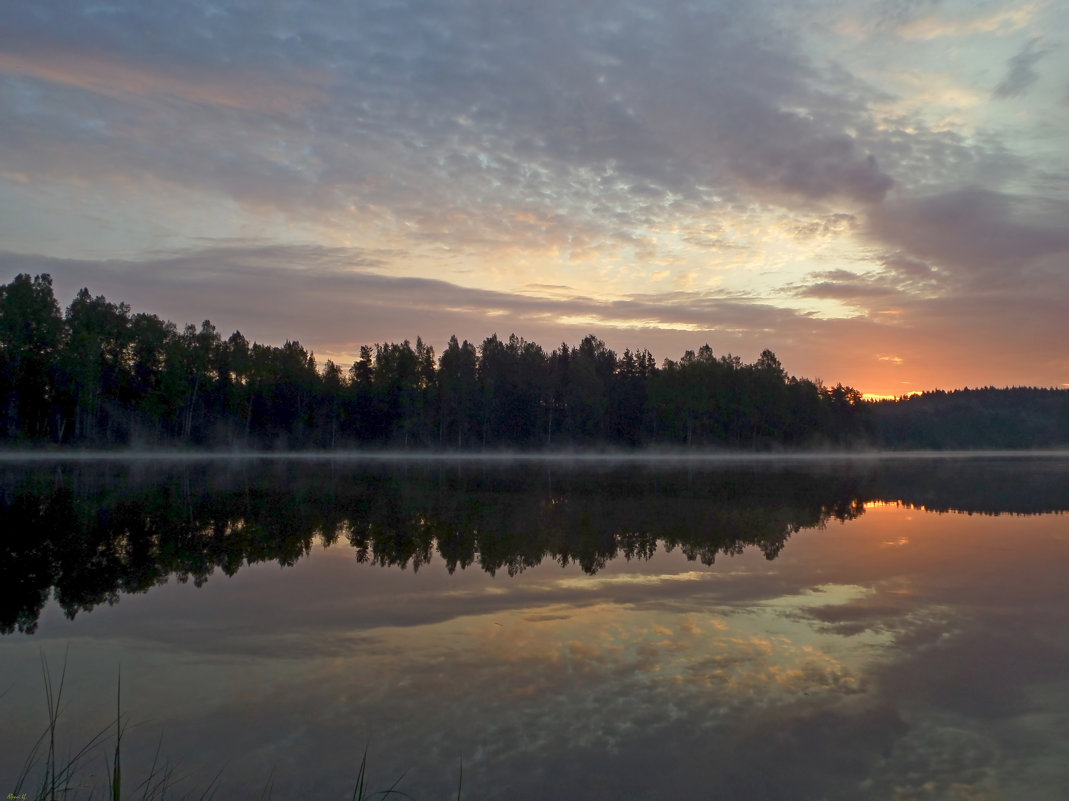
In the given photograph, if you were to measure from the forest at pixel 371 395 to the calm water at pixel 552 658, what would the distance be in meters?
57.2

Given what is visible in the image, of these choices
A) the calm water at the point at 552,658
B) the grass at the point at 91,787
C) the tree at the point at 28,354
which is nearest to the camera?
the grass at the point at 91,787

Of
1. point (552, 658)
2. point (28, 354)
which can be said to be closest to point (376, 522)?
point (552, 658)

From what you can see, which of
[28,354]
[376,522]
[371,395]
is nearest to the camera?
[376,522]

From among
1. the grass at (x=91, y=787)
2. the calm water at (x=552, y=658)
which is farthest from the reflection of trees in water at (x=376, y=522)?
the grass at (x=91, y=787)

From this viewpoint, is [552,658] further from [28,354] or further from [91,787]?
[28,354]

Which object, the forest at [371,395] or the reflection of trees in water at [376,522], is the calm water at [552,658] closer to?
the reflection of trees in water at [376,522]

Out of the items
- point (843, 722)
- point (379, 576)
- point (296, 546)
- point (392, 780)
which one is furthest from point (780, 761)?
point (296, 546)

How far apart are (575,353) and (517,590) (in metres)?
87.0

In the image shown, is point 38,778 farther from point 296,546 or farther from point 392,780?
point 296,546

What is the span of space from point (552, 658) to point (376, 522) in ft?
37.8

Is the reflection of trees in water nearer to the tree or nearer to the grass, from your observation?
the grass

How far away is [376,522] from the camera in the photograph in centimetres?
1828

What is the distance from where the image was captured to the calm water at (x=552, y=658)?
5242 mm

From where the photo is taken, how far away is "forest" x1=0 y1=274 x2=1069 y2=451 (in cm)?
6450
